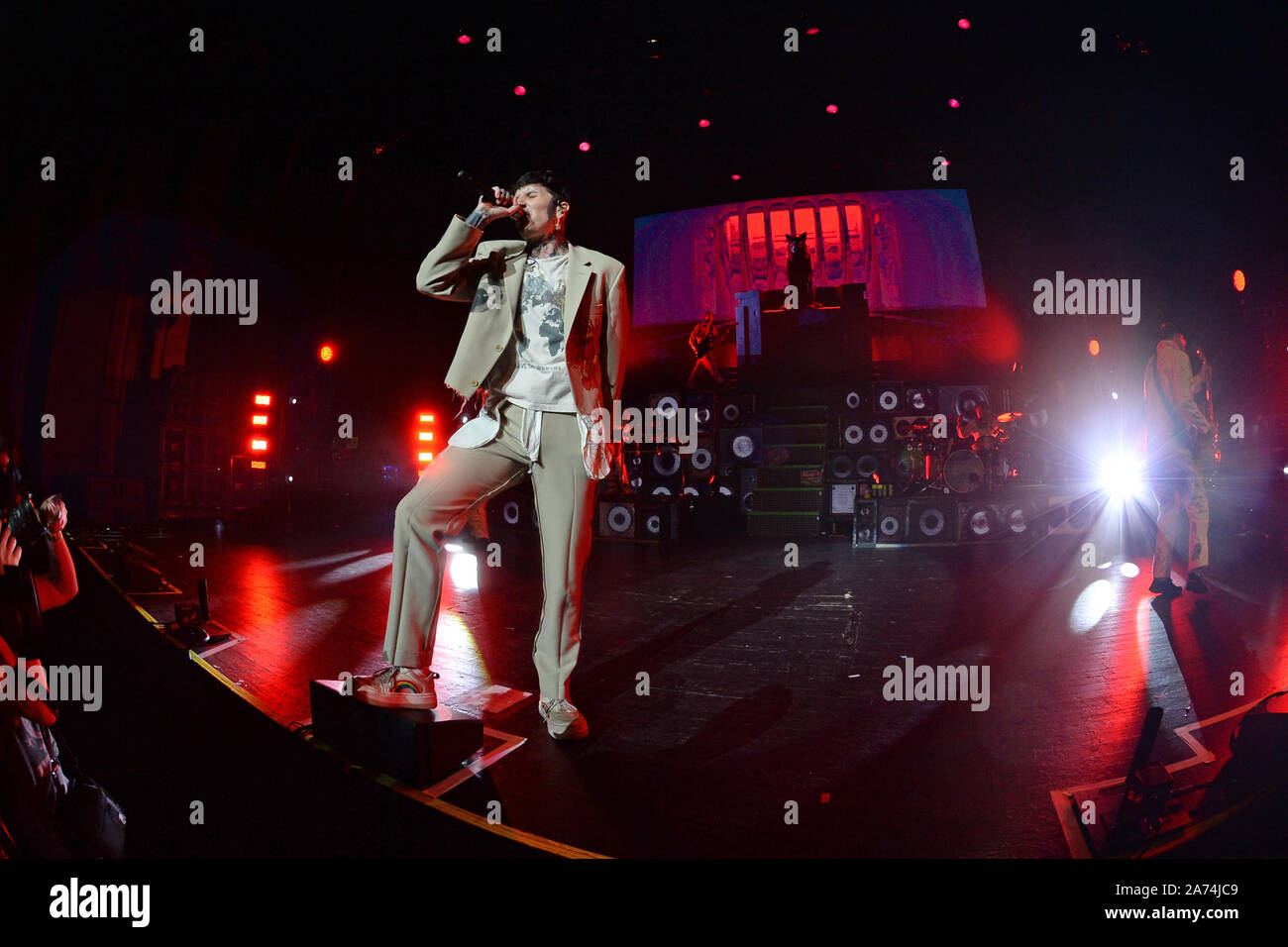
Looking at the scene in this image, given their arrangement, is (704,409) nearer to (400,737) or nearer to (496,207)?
(496,207)

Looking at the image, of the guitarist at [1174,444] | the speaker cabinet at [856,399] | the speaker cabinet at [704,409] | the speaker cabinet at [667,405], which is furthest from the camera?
the speaker cabinet at [667,405]

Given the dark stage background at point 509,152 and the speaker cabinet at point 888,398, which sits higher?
the dark stage background at point 509,152

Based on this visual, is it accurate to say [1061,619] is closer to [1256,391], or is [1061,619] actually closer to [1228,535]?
[1228,535]

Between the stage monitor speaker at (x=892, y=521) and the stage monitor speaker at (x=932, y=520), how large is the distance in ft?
0.23

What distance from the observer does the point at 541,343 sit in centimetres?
204

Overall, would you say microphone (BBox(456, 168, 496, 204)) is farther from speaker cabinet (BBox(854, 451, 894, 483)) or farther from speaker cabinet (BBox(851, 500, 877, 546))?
speaker cabinet (BBox(854, 451, 894, 483))

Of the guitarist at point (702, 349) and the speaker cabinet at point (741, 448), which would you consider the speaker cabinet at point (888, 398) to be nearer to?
the speaker cabinet at point (741, 448)

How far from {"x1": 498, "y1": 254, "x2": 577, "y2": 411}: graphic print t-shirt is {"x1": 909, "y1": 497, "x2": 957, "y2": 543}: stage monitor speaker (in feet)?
20.7

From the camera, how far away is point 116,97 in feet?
17.6

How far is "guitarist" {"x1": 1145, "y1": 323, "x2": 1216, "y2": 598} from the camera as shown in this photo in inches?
139

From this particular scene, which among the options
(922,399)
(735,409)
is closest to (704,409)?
(735,409)

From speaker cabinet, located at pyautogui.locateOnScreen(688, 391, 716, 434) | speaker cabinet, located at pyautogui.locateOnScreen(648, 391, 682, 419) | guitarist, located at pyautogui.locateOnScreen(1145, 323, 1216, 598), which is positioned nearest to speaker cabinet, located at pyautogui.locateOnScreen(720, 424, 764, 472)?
speaker cabinet, located at pyautogui.locateOnScreen(688, 391, 716, 434)

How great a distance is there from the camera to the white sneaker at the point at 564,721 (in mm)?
1953

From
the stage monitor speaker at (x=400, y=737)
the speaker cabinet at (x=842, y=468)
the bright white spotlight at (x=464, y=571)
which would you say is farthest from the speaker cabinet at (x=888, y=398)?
the stage monitor speaker at (x=400, y=737)
